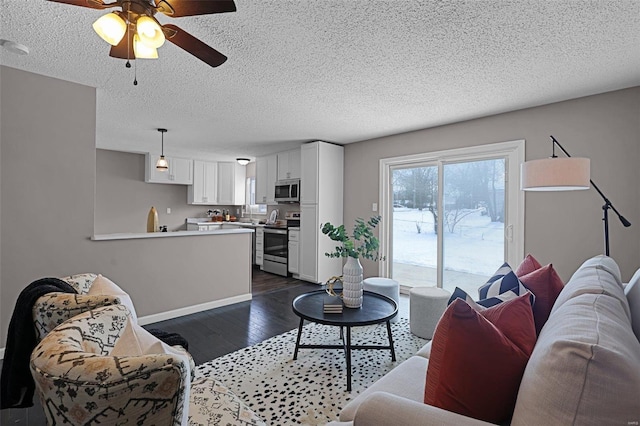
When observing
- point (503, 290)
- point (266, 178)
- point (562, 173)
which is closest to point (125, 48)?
point (503, 290)

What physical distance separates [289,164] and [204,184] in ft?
8.40

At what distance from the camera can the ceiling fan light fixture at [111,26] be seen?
1.35 metres

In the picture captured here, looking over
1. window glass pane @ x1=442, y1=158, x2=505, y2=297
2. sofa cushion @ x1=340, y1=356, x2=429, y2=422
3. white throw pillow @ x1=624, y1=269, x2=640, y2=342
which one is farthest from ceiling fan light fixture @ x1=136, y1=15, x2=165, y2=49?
window glass pane @ x1=442, y1=158, x2=505, y2=297

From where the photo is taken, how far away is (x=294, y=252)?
5.46 m

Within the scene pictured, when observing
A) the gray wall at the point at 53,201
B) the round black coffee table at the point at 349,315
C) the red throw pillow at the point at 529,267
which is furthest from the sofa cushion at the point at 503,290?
the gray wall at the point at 53,201

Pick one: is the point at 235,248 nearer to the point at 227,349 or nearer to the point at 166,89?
the point at 227,349

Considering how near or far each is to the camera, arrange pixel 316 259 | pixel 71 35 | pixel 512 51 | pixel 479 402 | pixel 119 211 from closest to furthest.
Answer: pixel 479 402
pixel 71 35
pixel 512 51
pixel 316 259
pixel 119 211

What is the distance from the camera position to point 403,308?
387 cm

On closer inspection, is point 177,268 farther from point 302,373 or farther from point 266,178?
point 266,178


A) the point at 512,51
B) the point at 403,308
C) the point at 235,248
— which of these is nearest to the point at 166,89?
the point at 235,248

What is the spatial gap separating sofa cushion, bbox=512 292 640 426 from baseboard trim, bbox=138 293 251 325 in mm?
3435

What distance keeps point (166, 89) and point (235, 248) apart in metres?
2.02

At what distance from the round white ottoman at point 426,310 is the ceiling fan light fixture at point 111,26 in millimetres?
2959

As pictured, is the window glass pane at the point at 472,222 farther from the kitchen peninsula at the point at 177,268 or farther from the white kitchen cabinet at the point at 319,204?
the kitchen peninsula at the point at 177,268
